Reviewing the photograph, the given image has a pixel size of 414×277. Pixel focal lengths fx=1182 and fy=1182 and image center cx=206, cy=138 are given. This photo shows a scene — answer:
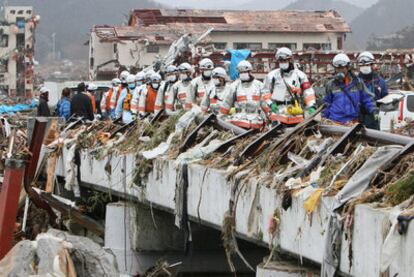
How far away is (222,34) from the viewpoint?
237 ft

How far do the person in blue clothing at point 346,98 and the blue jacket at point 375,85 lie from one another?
0.31 meters

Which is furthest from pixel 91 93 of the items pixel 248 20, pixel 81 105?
pixel 248 20

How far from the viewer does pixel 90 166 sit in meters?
17.8

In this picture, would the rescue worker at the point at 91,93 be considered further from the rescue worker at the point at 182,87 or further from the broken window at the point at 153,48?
the broken window at the point at 153,48

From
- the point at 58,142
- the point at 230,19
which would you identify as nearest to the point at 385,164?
the point at 58,142

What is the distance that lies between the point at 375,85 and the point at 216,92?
3.83m

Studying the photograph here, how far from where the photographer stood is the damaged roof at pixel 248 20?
73.7m

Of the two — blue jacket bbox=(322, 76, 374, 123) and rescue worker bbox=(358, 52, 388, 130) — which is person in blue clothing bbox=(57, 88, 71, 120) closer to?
rescue worker bbox=(358, 52, 388, 130)


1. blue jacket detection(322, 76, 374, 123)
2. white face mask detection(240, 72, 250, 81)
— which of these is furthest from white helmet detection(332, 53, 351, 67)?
white face mask detection(240, 72, 250, 81)

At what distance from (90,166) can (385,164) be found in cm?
897

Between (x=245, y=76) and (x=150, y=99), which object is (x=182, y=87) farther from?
(x=245, y=76)

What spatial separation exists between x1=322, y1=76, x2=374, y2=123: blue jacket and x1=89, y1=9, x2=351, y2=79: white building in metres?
52.3

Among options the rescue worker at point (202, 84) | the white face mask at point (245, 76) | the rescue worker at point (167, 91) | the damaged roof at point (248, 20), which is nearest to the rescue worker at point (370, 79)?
the white face mask at point (245, 76)

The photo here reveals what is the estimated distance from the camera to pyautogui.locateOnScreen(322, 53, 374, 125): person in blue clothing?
14531mm
